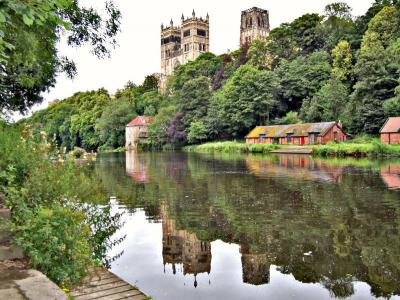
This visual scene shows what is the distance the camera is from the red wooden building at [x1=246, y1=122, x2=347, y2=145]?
2373 inches

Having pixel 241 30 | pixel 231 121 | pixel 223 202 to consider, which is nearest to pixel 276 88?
pixel 231 121

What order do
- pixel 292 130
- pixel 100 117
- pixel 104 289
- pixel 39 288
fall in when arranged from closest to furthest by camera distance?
pixel 39 288 < pixel 104 289 < pixel 292 130 < pixel 100 117

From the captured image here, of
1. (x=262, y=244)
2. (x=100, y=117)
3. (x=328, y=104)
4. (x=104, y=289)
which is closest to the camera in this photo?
(x=104, y=289)

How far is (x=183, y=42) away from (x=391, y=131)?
375ft

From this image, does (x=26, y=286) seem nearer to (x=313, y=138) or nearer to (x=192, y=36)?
(x=313, y=138)

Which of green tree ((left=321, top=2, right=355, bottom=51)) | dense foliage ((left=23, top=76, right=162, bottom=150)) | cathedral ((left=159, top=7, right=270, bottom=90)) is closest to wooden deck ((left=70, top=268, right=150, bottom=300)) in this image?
green tree ((left=321, top=2, right=355, bottom=51))

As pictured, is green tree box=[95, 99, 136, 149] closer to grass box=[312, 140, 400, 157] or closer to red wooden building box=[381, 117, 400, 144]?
grass box=[312, 140, 400, 157]

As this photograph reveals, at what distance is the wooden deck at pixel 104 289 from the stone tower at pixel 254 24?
139 meters

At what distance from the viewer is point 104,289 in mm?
5598

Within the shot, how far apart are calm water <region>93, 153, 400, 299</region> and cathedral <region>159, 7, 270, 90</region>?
123m

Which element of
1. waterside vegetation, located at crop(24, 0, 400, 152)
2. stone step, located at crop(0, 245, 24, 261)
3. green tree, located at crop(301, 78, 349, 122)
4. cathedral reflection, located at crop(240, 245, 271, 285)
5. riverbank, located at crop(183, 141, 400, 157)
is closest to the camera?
stone step, located at crop(0, 245, 24, 261)

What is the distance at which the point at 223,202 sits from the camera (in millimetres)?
15695

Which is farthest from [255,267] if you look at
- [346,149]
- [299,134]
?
[299,134]

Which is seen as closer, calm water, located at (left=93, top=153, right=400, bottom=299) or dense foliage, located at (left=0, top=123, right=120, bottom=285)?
dense foliage, located at (left=0, top=123, right=120, bottom=285)
